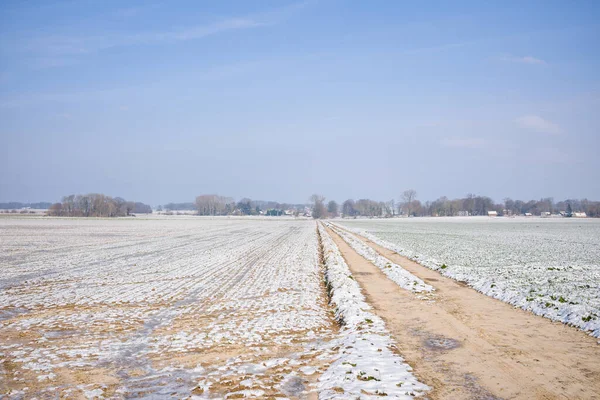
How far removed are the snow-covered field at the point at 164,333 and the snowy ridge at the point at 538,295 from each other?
672 centimetres

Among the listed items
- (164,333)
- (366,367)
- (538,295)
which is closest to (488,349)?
(366,367)

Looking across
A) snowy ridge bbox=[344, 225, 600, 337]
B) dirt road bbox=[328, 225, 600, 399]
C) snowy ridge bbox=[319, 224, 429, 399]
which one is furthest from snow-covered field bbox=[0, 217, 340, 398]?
snowy ridge bbox=[344, 225, 600, 337]

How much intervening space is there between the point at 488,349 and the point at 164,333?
832 cm

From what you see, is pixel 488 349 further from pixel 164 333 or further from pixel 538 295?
pixel 164 333

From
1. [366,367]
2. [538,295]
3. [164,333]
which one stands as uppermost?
[538,295]

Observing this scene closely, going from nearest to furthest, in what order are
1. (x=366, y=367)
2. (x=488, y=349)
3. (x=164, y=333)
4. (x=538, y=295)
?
(x=366, y=367), (x=488, y=349), (x=164, y=333), (x=538, y=295)

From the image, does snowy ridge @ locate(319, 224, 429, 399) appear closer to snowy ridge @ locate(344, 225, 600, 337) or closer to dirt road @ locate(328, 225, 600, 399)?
dirt road @ locate(328, 225, 600, 399)

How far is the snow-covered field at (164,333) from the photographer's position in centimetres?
832

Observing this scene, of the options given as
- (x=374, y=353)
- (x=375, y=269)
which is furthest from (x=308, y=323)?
(x=375, y=269)

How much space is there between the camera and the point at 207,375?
8.74 meters

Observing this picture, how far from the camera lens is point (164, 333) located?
11938 mm

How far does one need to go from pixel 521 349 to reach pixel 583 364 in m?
1.32

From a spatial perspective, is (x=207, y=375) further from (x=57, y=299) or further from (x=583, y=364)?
(x=57, y=299)

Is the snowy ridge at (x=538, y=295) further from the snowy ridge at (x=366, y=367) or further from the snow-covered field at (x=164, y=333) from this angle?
the snow-covered field at (x=164, y=333)
